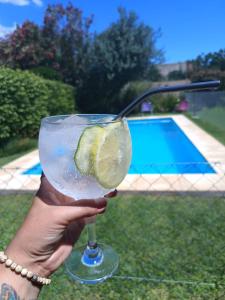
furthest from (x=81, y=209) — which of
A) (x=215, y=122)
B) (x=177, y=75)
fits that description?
(x=177, y=75)

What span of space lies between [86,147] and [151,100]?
790 inches

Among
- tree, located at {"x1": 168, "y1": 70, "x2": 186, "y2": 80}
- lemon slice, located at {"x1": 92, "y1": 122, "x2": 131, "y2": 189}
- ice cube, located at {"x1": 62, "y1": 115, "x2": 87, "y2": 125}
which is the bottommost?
tree, located at {"x1": 168, "y1": 70, "x2": 186, "y2": 80}

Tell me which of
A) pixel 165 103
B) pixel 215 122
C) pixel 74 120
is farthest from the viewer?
pixel 165 103

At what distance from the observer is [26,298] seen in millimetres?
1347

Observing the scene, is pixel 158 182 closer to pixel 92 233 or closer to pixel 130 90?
pixel 92 233

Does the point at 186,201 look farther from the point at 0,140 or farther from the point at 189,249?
the point at 0,140

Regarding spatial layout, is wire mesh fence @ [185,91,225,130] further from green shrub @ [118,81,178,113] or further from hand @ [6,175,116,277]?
hand @ [6,175,116,277]

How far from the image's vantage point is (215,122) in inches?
524

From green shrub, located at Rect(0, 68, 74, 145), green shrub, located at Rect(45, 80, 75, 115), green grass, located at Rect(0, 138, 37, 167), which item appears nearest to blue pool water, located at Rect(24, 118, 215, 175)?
green grass, located at Rect(0, 138, 37, 167)

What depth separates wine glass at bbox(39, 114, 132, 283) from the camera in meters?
1.07

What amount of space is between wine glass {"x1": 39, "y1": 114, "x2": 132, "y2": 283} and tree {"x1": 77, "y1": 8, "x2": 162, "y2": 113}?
18898 mm

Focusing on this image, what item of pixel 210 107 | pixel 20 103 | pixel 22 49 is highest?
pixel 22 49

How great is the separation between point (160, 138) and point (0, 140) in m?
6.20

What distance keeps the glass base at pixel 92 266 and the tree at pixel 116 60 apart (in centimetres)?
1862
